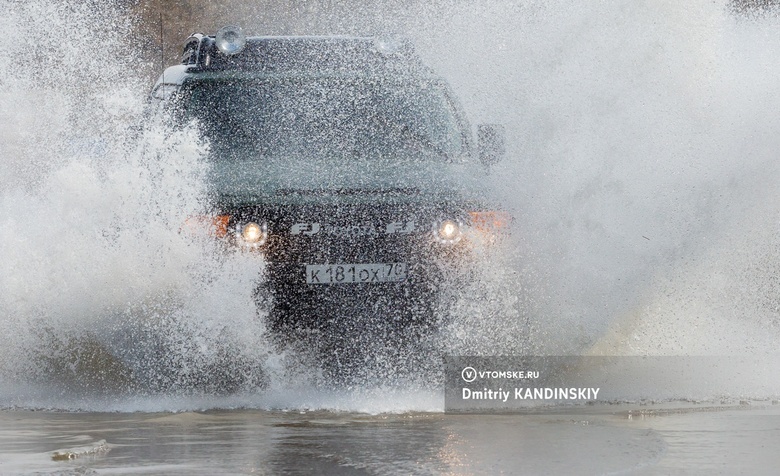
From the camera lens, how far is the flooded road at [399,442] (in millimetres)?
5340

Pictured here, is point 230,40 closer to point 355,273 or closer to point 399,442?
point 355,273

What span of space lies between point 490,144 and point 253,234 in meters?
1.68

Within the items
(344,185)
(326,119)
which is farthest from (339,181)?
(326,119)

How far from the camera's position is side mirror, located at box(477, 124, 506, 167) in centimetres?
851

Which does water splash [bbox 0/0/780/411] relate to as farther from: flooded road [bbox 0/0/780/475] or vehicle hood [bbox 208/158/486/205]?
vehicle hood [bbox 208/158/486/205]

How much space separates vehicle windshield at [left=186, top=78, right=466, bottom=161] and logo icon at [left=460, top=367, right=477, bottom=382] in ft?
4.58

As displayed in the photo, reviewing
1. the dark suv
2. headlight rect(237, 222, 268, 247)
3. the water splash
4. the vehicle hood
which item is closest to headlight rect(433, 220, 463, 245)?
the dark suv

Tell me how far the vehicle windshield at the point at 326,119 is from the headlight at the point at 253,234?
3.23ft

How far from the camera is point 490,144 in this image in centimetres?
852

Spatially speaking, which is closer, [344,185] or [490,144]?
[344,185]

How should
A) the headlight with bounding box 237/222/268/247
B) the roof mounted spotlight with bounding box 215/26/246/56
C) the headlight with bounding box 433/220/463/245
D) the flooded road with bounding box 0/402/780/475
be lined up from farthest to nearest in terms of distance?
the roof mounted spotlight with bounding box 215/26/246/56, the headlight with bounding box 433/220/463/245, the headlight with bounding box 237/222/268/247, the flooded road with bounding box 0/402/780/475

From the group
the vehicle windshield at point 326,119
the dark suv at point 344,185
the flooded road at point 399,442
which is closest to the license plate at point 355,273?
the dark suv at point 344,185

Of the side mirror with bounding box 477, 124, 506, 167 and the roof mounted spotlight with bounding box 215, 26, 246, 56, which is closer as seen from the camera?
the side mirror with bounding box 477, 124, 506, 167

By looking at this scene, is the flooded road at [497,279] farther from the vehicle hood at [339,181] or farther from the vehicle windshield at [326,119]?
the vehicle windshield at [326,119]
